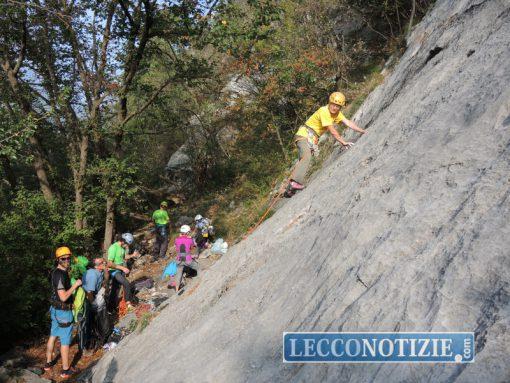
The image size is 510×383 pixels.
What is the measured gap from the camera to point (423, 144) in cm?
381

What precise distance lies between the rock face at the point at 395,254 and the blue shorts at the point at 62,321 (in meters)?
1.56

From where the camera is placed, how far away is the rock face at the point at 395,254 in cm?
229

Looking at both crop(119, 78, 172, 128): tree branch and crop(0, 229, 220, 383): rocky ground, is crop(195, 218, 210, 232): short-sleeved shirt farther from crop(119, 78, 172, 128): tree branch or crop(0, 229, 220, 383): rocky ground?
crop(119, 78, 172, 128): tree branch

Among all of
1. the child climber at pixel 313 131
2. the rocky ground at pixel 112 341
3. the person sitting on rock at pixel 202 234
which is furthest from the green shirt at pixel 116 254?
the child climber at pixel 313 131

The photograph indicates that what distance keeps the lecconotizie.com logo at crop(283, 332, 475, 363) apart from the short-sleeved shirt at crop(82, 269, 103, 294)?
19.0 feet

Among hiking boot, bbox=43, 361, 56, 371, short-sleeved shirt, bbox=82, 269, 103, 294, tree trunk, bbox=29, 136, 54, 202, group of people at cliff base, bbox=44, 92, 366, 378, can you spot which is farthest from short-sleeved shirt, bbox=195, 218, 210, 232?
hiking boot, bbox=43, 361, 56, 371

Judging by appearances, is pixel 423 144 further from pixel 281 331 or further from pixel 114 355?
pixel 114 355

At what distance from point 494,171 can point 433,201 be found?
45 cm

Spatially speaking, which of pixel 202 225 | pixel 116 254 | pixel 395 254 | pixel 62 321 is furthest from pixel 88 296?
pixel 395 254

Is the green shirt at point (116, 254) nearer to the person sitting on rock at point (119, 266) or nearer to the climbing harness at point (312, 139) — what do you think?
the person sitting on rock at point (119, 266)

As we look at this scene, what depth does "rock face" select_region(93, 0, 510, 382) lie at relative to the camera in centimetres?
229

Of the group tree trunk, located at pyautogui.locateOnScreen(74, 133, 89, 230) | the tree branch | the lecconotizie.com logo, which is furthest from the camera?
the tree branch

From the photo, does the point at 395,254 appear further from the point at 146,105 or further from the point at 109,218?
the point at 109,218

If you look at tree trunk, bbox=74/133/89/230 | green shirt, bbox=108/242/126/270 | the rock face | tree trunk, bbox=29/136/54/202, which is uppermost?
tree trunk, bbox=29/136/54/202
